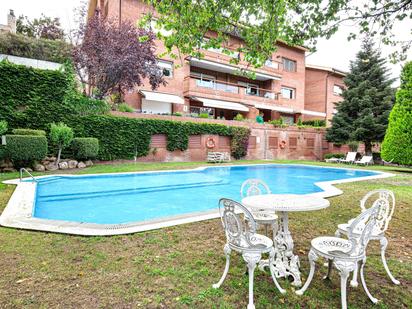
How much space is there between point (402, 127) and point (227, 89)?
53.8ft

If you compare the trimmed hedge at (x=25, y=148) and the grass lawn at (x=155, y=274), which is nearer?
the grass lawn at (x=155, y=274)

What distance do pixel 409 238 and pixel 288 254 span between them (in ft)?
10.7

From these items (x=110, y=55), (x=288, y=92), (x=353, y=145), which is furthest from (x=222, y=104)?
(x=353, y=145)

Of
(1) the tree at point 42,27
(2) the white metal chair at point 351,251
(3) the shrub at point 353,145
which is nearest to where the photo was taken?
(2) the white metal chair at point 351,251

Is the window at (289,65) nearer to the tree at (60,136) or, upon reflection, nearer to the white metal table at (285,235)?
the tree at (60,136)

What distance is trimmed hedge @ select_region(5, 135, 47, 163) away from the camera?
41.3 ft

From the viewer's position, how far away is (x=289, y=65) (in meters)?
34.4

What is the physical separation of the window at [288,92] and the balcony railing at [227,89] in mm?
2566

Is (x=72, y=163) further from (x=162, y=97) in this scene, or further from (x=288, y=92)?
(x=288, y=92)

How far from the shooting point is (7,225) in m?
5.14

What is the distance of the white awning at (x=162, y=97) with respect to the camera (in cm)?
2256

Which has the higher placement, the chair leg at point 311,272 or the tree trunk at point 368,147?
the tree trunk at point 368,147

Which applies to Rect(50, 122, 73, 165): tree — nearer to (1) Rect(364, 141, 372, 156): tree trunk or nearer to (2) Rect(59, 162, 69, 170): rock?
(2) Rect(59, 162, 69, 170): rock

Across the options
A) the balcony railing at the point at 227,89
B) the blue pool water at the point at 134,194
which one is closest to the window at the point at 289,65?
the balcony railing at the point at 227,89
